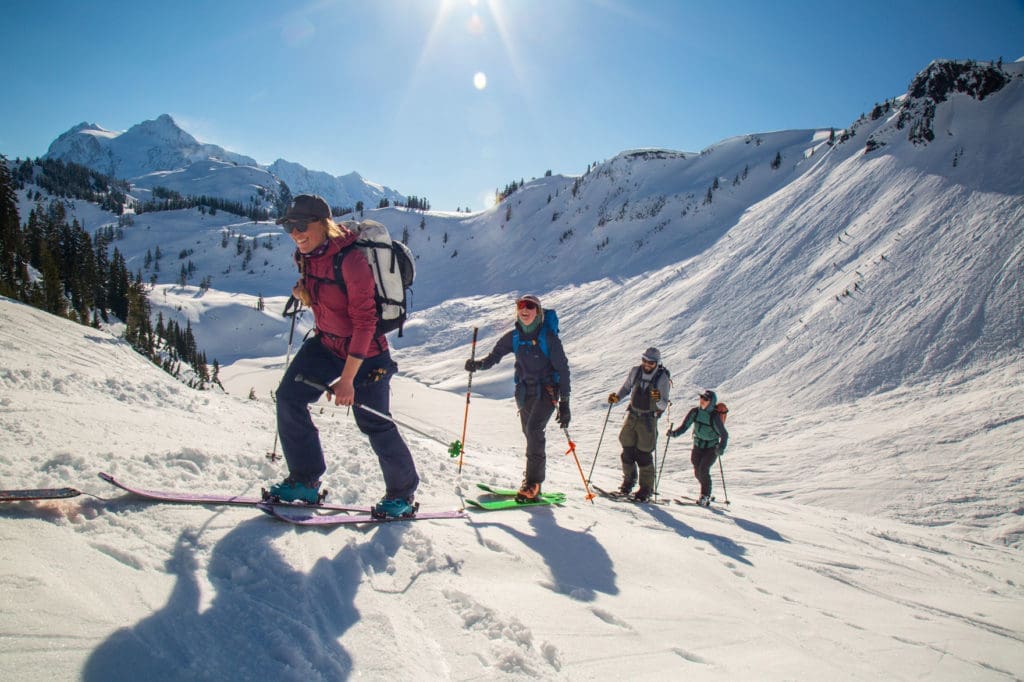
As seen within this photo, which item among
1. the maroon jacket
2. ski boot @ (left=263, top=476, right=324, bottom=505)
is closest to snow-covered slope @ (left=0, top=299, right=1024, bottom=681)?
ski boot @ (left=263, top=476, right=324, bottom=505)

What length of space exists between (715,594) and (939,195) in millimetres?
30926

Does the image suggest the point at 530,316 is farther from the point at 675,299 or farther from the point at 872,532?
the point at 675,299

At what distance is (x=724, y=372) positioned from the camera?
70.9ft

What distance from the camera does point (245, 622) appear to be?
89.4 inches

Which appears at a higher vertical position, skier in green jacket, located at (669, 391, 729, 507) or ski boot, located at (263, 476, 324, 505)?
ski boot, located at (263, 476, 324, 505)

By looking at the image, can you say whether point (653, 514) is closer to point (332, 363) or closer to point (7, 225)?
point (332, 363)

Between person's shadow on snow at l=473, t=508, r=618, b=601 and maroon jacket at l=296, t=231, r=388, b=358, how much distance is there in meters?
2.20

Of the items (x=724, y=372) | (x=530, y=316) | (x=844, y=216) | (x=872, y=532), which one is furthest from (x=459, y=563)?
(x=844, y=216)

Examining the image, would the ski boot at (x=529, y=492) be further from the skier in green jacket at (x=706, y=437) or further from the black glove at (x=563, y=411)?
the skier in green jacket at (x=706, y=437)

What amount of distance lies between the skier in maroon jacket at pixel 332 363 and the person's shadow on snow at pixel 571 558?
1.24 metres

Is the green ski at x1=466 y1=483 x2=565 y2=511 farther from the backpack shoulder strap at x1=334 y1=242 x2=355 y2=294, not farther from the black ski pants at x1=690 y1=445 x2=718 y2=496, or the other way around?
the black ski pants at x1=690 y1=445 x2=718 y2=496

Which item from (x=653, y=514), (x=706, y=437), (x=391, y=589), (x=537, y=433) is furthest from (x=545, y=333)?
(x=706, y=437)

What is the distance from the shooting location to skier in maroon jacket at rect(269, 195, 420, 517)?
3.67 metres

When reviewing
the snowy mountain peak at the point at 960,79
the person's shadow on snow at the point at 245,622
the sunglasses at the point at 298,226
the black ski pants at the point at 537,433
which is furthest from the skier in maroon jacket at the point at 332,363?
the snowy mountain peak at the point at 960,79
